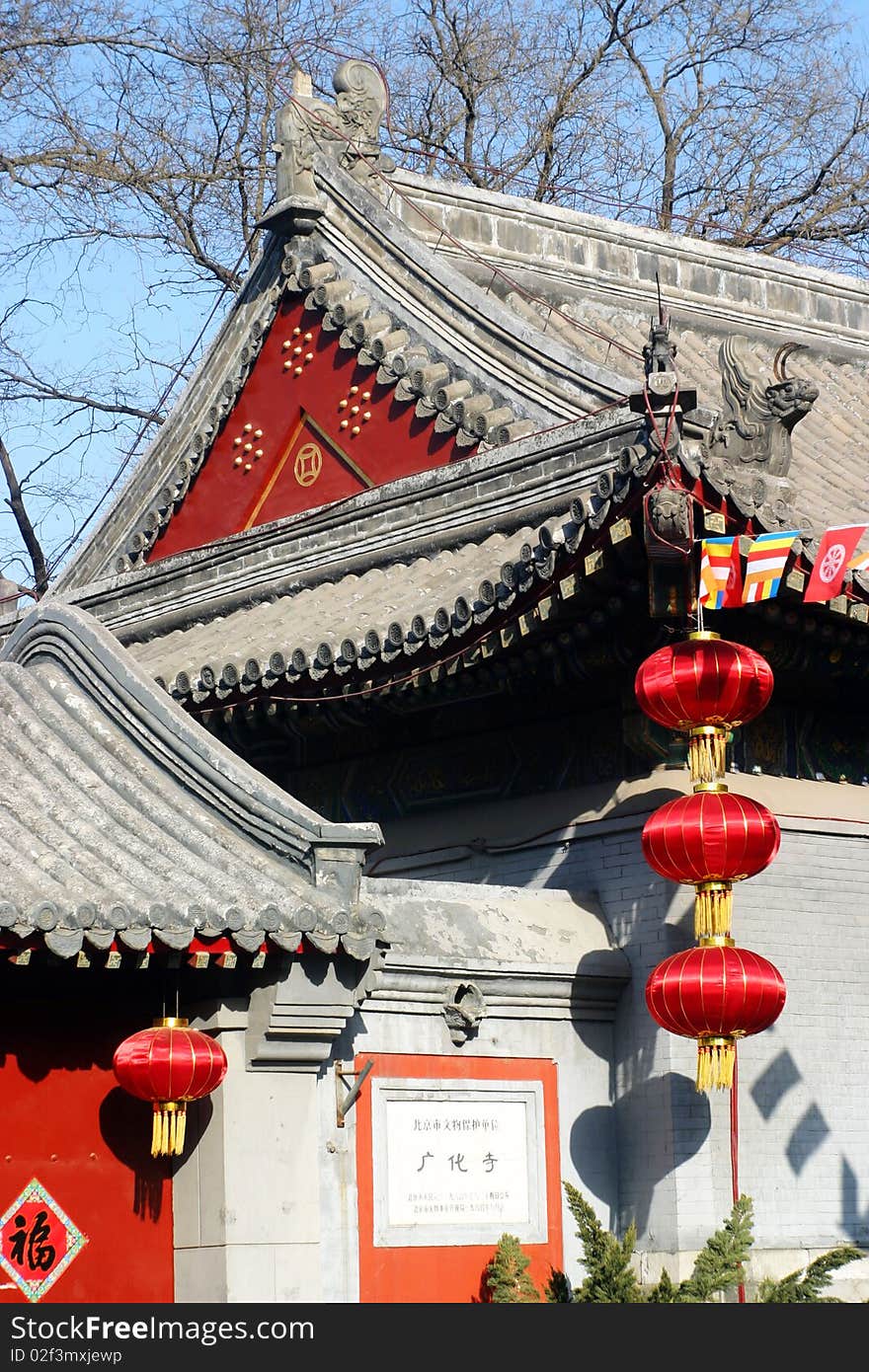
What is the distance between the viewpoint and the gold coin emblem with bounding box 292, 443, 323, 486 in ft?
36.2

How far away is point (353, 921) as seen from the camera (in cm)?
713

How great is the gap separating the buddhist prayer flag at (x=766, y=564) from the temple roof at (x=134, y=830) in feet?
5.64

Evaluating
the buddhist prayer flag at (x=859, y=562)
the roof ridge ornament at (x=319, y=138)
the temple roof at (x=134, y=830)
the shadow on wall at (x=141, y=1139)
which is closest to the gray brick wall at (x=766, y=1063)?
the buddhist prayer flag at (x=859, y=562)

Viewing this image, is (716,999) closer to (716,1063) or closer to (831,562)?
(716,1063)

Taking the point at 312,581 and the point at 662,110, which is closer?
the point at 312,581

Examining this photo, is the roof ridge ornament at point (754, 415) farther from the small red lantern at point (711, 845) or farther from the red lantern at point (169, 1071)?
the red lantern at point (169, 1071)

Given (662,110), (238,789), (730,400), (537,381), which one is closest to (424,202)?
(537,381)

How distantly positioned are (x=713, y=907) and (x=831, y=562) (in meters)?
1.36

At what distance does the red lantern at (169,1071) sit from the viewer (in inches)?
271

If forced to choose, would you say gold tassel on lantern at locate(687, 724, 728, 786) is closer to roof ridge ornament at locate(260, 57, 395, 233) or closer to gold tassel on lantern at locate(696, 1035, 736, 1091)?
gold tassel on lantern at locate(696, 1035, 736, 1091)

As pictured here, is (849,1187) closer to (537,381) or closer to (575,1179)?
(575,1179)

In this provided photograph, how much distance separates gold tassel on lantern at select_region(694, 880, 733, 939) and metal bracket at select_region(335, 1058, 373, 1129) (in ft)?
4.38

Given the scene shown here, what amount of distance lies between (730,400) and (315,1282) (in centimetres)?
361
